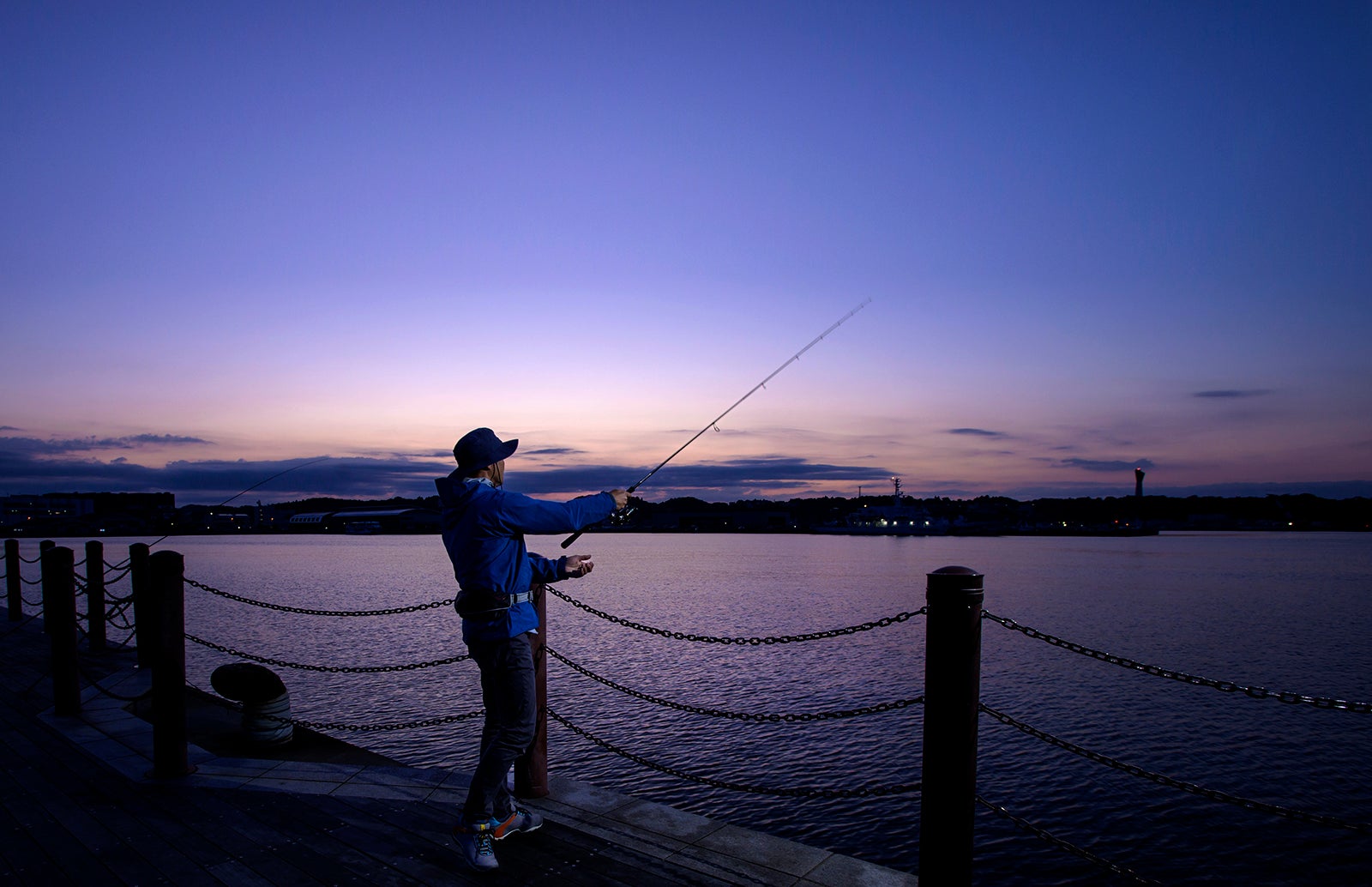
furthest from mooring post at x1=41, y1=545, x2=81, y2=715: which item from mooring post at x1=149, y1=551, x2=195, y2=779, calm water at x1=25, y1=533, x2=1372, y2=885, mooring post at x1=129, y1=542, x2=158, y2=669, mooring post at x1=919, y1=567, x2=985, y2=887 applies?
mooring post at x1=919, y1=567, x2=985, y2=887

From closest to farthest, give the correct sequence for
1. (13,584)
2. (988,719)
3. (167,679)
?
1. (167,679)
2. (988,719)
3. (13,584)

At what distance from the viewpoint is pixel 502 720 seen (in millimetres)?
4203

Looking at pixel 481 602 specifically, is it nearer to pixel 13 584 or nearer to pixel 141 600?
pixel 141 600

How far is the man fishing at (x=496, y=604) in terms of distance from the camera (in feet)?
13.5

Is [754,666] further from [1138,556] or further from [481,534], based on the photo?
[1138,556]

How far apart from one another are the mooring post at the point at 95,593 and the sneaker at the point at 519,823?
7.04 meters

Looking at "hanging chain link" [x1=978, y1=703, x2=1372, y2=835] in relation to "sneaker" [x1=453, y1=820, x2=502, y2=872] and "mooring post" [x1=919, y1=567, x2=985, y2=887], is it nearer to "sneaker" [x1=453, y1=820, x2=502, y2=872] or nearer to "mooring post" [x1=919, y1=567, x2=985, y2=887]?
"mooring post" [x1=919, y1=567, x2=985, y2=887]

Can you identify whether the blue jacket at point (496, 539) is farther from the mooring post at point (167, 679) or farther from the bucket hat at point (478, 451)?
the mooring post at point (167, 679)

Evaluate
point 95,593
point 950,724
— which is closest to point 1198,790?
point 950,724

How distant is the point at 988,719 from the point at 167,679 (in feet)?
44.1

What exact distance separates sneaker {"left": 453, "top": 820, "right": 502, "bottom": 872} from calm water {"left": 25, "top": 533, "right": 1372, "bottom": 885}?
607 cm

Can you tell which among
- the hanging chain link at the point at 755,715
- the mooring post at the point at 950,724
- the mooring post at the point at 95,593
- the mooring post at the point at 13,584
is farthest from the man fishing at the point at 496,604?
the mooring post at the point at 13,584

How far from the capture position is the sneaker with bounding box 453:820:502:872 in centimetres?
400

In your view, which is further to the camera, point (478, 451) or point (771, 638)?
point (771, 638)
